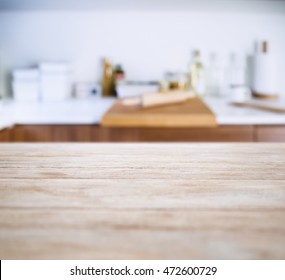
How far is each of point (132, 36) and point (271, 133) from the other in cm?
91

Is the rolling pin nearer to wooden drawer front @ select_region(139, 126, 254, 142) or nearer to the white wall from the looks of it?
wooden drawer front @ select_region(139, 126, 254, 142)

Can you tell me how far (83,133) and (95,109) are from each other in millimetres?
176

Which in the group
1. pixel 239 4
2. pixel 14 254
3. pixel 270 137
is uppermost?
pixel 239 4

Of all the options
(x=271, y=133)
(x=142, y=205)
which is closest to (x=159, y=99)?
(x=271, y=133)

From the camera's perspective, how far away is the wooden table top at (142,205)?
0.76ft

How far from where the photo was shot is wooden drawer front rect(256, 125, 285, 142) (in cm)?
123

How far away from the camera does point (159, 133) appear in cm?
123

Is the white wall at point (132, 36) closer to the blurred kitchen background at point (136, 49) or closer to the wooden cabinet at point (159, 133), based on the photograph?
the blurred kitchen background at point (136, 49)

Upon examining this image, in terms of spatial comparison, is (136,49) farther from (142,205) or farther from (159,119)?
(142,205)

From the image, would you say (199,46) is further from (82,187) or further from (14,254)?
(14,254)

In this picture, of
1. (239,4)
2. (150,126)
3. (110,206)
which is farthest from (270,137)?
(110,206)

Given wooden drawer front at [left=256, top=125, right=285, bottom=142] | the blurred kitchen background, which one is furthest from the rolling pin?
wooden drawer front at [left=256, top=125, right=285, bottom=142]

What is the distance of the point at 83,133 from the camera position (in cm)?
123
